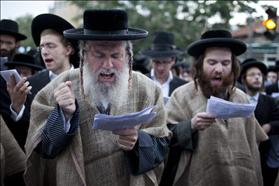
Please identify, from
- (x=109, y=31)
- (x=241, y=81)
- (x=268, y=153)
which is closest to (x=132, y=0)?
(x=241, y=81)

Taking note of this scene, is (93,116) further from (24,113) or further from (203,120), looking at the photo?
→ (24,113)

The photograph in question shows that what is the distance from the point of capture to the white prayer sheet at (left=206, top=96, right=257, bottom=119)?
3.66 meters

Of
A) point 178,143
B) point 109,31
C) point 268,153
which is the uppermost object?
point 109,31

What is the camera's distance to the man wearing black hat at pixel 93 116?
3.20 m

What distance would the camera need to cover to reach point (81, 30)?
3.53 m

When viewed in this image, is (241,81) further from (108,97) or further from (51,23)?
(108,97)

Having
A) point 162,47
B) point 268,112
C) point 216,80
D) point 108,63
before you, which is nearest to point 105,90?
point 108,63

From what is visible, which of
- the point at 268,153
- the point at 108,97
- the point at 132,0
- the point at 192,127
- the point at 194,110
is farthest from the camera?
the point at 132,0

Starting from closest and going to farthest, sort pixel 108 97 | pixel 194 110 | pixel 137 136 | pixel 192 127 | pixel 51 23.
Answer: pixel 137 136 < pixel 108 97 < pixel 192 127 < pixel 194 110 < pixel 51 23

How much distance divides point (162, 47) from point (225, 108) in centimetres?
468

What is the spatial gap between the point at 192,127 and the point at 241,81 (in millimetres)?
3948

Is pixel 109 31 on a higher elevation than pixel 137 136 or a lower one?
higher

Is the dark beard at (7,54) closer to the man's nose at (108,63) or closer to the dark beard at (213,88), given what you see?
the dark beard at (213,88)

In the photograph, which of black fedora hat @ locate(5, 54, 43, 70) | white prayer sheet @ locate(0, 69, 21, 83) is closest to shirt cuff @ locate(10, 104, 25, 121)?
white prayer sheet @ locate(0, 69, 21, 83)
